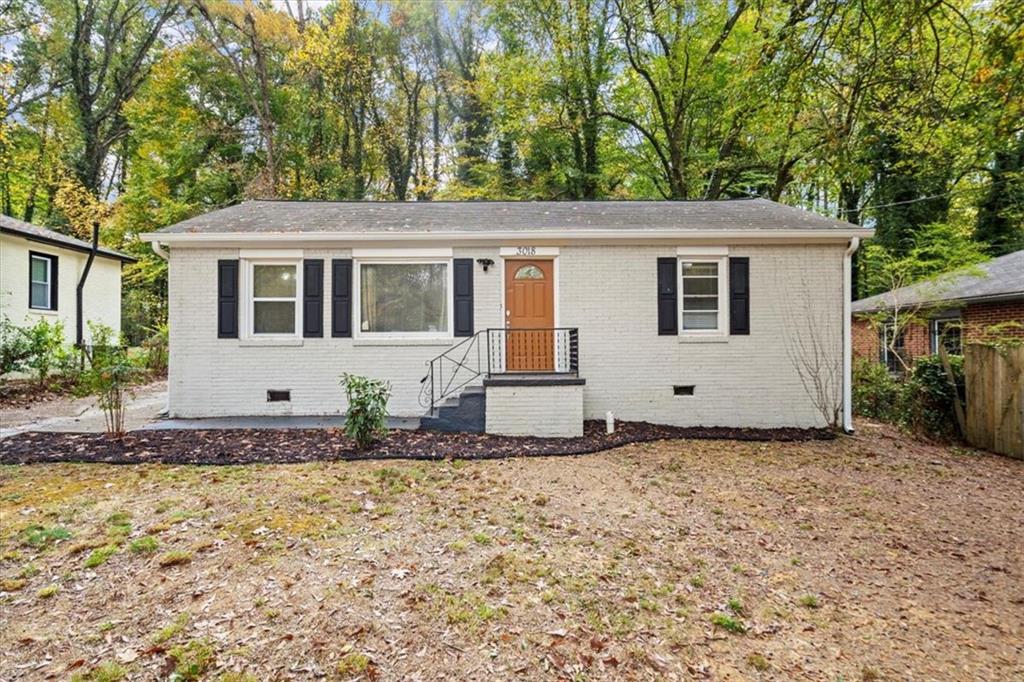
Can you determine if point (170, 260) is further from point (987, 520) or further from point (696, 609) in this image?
point (987, 520)

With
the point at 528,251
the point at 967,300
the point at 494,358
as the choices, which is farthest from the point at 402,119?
the point at 967,300

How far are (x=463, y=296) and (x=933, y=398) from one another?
7.76 m

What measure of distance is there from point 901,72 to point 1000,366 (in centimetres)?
457

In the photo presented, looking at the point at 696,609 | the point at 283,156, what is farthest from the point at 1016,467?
the point at 283,156

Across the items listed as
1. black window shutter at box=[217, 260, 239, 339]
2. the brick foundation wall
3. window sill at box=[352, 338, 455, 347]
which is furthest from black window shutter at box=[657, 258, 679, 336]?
black window shutter at box=[217, 260, 239, 339]

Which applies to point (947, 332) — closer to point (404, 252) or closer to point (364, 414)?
point (404, 252)

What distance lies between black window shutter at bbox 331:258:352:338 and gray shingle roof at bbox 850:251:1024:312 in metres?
10.5

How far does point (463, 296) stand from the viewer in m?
8.39

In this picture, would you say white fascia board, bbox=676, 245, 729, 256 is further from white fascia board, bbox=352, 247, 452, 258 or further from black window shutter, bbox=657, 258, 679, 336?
white fascia board, bbox=352, 247, 452, 258

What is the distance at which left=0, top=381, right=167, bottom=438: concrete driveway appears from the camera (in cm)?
739

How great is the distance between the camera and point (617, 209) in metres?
9.84

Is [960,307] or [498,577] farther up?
[960,307]

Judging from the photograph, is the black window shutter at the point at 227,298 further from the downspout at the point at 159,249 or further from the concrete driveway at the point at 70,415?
the concrete driveway at the point at 70,415

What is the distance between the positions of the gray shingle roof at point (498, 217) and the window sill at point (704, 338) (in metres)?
1.79
